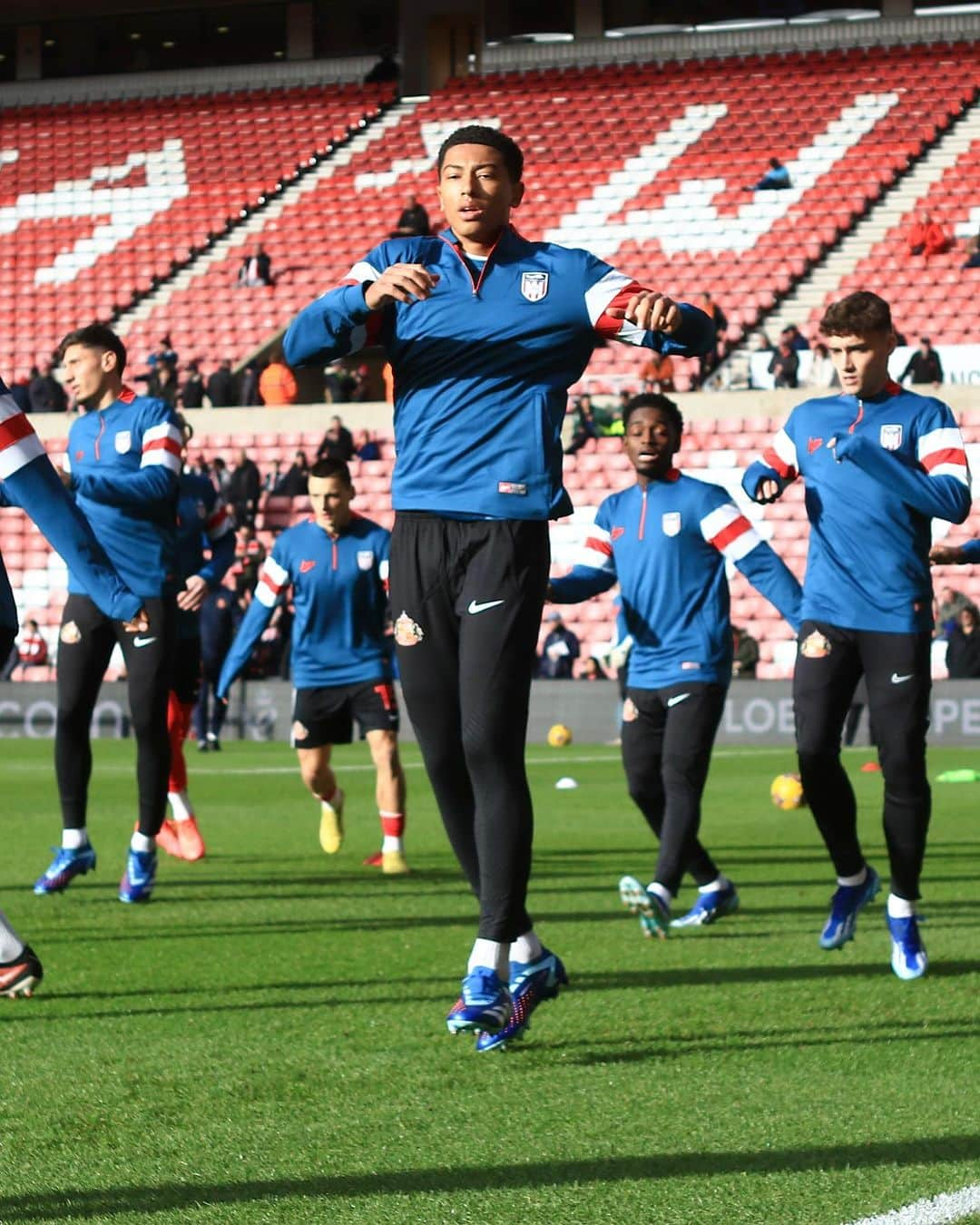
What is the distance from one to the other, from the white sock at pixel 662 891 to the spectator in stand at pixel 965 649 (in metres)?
13.6

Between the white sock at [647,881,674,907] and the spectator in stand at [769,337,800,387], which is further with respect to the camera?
the spectator in stand at [769,337,800,387]

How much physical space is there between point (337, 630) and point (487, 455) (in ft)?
16.9

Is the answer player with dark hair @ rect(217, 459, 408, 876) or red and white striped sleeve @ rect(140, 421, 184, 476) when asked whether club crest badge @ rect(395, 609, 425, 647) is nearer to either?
red and white striped sleeve @ rect(140, 421, 184, 476)

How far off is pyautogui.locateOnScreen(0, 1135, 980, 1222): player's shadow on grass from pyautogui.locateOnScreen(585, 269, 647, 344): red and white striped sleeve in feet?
6.66

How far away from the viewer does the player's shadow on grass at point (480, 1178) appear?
141 inches

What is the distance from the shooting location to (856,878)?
22.4ft

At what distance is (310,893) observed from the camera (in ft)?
29.2

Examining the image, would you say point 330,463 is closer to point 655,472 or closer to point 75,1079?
point 655,472

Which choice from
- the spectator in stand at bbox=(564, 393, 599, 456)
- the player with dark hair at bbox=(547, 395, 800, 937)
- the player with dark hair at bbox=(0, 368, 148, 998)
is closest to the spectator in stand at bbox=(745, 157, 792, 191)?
the spectator in stand at bbox=(564, 393, 599, 456)

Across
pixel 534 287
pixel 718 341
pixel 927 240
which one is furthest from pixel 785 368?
pixel 534 287

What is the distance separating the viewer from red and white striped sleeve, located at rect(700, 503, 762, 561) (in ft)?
24.3

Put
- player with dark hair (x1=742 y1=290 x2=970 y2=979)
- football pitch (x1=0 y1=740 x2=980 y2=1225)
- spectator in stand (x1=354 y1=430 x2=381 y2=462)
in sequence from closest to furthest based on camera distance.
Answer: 1. football pitch (x1=0 y1=740 x2=980 y2=1225)
2. player with dark hair (x1=742 y1=290 x2=970 y2=979)
3. spectator in stand (x1=354 y1=430 x2=381 y2=462)

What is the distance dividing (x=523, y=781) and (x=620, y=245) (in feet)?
81.1

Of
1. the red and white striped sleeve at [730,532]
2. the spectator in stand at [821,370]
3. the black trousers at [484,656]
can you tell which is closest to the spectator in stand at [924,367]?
the spectator in stand at [821,370]
